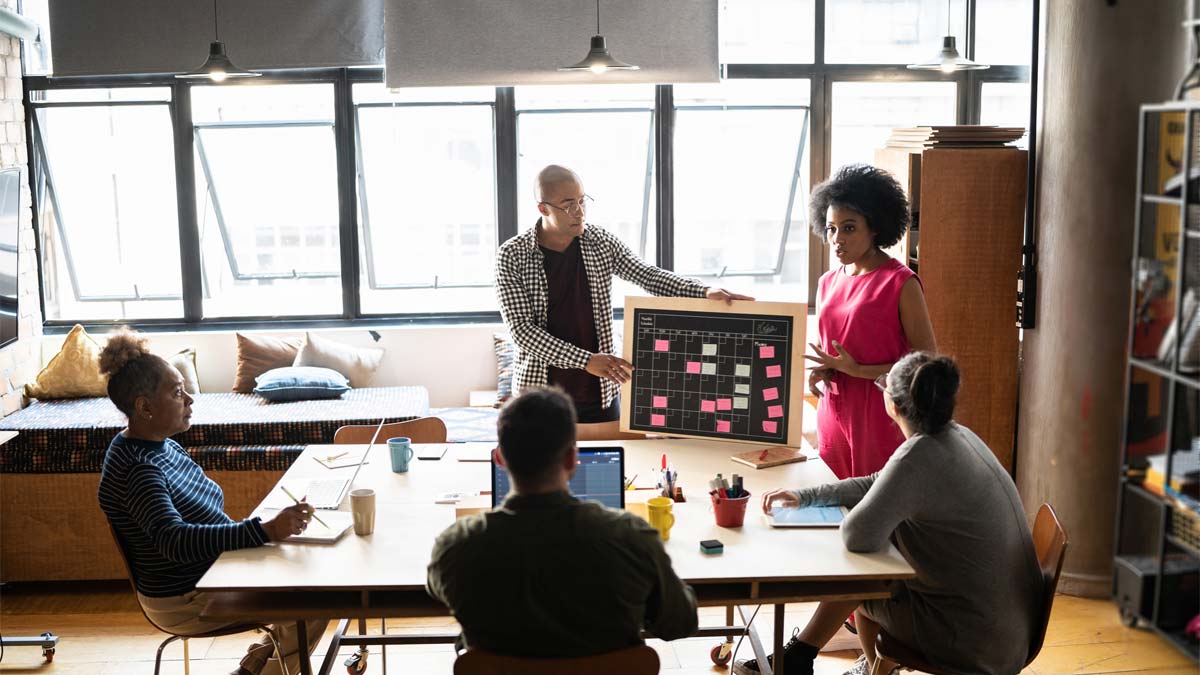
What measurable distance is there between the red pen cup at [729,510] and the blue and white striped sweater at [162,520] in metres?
1.14

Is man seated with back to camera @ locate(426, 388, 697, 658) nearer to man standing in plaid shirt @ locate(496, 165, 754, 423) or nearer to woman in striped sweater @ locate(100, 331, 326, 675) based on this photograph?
woman in striped sweater @ locate(100, 331, 326, 675)

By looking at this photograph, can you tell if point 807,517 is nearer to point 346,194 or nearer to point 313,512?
point 313,512

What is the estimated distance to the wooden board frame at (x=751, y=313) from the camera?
11.7 ft

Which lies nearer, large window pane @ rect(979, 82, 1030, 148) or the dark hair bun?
the dark hair bun

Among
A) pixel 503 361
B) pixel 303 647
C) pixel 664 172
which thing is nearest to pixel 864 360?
pixel 303 647

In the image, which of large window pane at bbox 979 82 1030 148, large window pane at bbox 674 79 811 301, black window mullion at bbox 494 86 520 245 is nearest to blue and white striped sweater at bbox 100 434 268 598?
black window mullion at bbox 494 86 520 245

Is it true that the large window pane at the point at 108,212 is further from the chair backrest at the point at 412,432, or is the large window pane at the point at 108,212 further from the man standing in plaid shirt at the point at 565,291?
the man standing in plaid shirt at the point at 565,291

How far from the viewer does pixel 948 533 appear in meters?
2.74

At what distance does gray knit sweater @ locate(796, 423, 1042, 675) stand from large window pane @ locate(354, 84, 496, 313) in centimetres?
361

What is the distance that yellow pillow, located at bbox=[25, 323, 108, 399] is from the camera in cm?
524

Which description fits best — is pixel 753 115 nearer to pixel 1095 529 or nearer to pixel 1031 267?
pixel 1031 267

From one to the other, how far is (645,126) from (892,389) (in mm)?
3419

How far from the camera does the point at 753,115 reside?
6.02m

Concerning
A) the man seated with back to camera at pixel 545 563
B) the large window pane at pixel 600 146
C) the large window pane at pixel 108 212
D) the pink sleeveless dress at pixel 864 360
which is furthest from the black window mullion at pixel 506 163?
the man seated with back to camera at pixel 545 563
